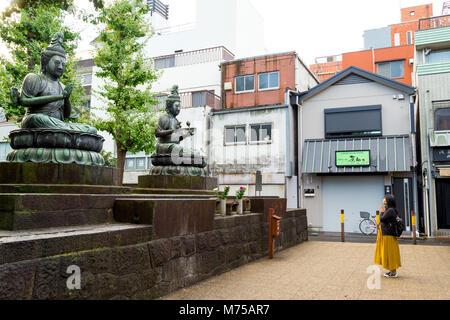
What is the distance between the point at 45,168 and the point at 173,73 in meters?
22.6

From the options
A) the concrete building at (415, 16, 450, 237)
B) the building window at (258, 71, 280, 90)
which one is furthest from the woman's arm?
the building window at (258, 71, 280, 90)

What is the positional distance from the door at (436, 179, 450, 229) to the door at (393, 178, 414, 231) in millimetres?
1595

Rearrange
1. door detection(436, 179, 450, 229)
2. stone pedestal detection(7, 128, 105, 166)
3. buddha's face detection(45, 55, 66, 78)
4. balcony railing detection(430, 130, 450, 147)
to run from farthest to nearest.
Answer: door detection(436, 179, 450, 229) → balcony railing detection(430, 130, 450, 147) → buddha's face detection(45, 55, 66, 78) → stone pedestal detection(7, 128, 105, 166)

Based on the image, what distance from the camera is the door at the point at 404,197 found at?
60.5 feet

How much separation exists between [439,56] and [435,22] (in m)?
1.71

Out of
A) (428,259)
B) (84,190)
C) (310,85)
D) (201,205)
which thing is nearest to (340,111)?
(310,85)

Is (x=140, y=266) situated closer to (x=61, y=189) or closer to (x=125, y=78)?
(x=61, y=189)

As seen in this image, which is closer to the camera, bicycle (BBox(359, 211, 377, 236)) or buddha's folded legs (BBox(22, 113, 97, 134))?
buddha's folded legs (BBox(22, 113, 97, 134))

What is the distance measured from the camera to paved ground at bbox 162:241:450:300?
5.72 metres

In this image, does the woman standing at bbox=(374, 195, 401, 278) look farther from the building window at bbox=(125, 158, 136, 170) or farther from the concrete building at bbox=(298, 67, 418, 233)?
the building window at bbox=(125, 158, 136, 170)

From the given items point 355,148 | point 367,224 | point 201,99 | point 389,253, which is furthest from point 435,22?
point 389,253

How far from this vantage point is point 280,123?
70.6 feet

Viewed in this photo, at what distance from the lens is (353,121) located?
2041 centimetres

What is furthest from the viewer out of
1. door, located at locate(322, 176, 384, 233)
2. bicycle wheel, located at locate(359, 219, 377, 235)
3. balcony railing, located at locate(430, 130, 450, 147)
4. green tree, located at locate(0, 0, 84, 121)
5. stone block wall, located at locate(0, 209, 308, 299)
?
door, located at locate(322, 176, 384, 233)
